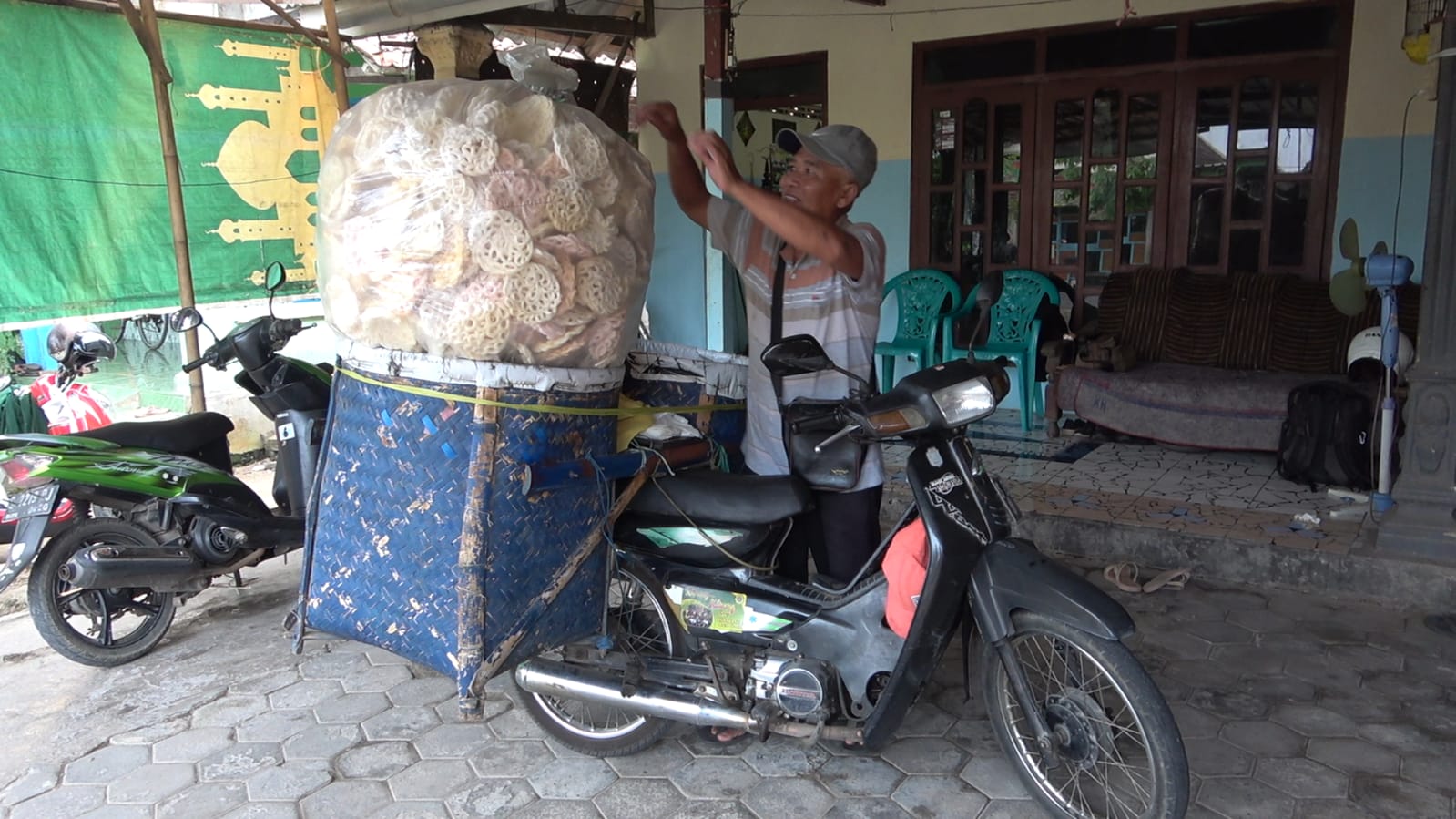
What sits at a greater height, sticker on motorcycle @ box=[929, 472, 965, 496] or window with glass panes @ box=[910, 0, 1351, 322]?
window with glass panes @ box=[910, 0, 1351, 322]

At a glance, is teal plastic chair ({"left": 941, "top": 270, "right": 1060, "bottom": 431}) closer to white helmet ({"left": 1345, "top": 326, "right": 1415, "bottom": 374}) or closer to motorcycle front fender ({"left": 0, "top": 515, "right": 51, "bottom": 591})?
white helmet ({"left": 1345, "top": 326, "right": 1415, "bottom": 374})

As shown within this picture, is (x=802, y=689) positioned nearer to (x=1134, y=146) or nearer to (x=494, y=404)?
(x=494, y=404)

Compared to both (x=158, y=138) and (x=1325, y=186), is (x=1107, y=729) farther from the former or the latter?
(x=158, y=138)

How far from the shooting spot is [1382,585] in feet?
12.6

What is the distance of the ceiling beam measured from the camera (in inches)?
233

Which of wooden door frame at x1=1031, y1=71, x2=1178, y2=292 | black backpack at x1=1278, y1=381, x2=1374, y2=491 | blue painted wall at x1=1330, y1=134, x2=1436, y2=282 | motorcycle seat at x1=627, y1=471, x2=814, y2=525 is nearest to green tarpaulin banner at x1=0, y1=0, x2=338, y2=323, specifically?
motorcycle seat at x1=627, y1=471, x2=814, y2=525

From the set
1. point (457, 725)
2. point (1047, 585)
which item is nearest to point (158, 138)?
point (457, 725)

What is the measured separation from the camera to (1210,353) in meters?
5.77

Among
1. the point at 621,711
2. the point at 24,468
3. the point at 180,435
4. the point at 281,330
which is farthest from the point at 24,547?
the point at 621,711

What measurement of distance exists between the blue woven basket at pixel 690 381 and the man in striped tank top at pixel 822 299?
0.21 feet

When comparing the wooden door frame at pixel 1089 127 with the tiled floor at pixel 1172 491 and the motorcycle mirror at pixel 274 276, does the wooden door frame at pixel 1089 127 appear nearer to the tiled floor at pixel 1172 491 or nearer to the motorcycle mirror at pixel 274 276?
the tiled floor at pixel 1172 491

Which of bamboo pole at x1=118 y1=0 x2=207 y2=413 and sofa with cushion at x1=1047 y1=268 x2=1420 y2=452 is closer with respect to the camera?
bamboo pole at x1=118 y1=0 x2=207 y2=413

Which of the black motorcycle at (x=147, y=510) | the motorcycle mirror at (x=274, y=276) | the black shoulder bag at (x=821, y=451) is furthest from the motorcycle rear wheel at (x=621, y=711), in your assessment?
the motorcycle mirror at (x=274, y=276)

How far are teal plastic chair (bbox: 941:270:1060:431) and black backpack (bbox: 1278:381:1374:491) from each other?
1511 mm
